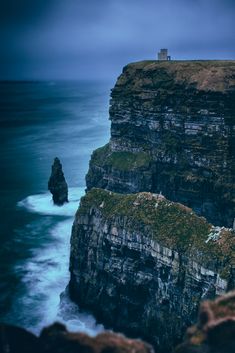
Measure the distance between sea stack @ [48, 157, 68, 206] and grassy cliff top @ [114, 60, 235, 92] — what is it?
1869 centimetres

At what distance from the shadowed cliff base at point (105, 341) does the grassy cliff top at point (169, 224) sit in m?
17.0

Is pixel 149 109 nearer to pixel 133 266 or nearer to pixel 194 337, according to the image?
pixel 133 266

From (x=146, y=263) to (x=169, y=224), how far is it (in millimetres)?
4272

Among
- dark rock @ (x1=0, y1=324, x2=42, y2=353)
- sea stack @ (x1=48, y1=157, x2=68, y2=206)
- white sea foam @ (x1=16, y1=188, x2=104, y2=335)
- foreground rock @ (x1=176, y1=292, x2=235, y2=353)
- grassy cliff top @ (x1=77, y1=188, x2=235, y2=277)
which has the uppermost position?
dark rock @ (x1=0, y1=324, x2=42, y2=353)

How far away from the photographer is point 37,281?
2504 inches

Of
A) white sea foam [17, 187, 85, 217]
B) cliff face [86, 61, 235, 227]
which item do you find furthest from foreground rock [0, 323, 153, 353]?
white sea foam [17, 187, 85, 217]

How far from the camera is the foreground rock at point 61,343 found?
2160 cm

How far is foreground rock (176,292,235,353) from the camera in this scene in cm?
2353

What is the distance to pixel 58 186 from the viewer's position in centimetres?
9188

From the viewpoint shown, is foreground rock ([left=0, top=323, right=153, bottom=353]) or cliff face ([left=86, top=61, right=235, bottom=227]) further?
cliff face ([left=86, top=61, right=235, bottom=227])

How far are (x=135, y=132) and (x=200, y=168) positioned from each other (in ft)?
53.3

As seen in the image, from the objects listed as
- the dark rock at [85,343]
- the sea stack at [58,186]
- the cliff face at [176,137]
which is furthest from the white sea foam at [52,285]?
the dark rock at [85,343]

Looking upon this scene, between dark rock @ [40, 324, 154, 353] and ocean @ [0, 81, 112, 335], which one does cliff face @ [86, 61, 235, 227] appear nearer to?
ocean @ [0, 81, 112, 335]

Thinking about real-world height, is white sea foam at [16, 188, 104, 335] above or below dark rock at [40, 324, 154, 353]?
below
